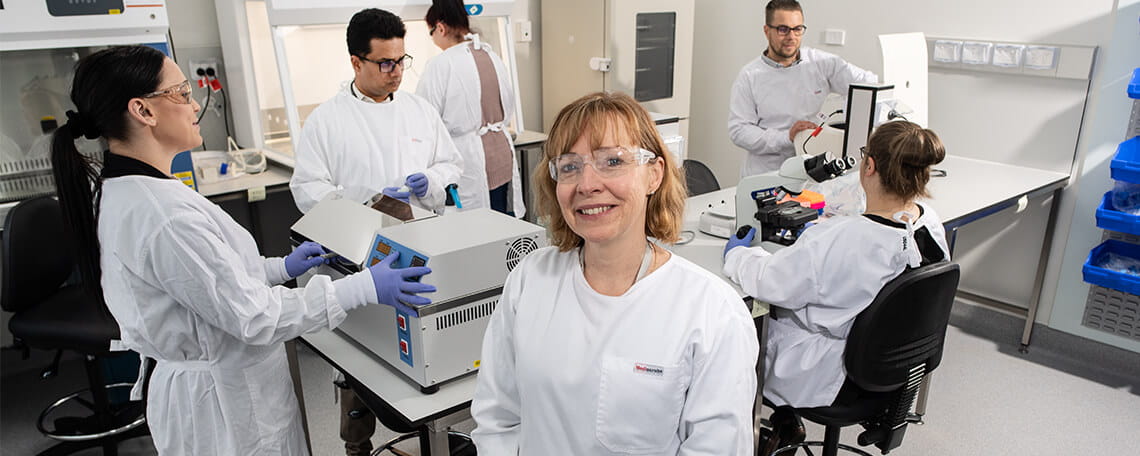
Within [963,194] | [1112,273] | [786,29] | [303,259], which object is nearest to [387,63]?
[303,259]

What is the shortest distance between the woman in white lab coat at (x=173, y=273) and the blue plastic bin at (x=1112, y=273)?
270 centimetres

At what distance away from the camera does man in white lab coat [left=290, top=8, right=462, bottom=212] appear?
7.32 ft

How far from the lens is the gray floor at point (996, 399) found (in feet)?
8.32

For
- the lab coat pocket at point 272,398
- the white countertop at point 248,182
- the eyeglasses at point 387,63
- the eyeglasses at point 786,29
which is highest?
the eyeglasses at point 786,29

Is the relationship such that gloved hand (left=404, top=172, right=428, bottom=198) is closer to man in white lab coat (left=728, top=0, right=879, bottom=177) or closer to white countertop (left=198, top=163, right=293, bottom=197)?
white countertop (left=198, top=163, right=293, bottom=197)

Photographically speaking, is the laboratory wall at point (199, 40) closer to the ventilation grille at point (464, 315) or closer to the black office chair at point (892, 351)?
the ventilation grille at point (464, 315)

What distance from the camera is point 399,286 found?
1429 mm

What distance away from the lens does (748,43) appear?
4398mm

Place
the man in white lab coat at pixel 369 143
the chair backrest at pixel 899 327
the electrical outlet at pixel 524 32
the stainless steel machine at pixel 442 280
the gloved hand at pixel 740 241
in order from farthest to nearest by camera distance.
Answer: the electrical outlet at pixel 524 32 < the man in white lab coat at pixel 369 143 < the gloved hand at pixel 740 241 < the chair backrest at pixel 899 327 < the stainless steel machine at pixel 442 280

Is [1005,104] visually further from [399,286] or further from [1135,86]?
[399,286]

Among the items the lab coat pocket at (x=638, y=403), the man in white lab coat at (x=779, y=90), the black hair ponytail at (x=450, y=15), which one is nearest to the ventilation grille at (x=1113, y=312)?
the man in white lab coat at (x=779, y=90)

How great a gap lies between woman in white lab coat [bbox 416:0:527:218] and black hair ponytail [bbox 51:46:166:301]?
5.75 ft

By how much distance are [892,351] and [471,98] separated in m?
2.14

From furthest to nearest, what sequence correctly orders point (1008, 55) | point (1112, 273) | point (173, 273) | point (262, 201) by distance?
point (262, 201), point (1008, 55), point (1112, 273), point (173, 273)
